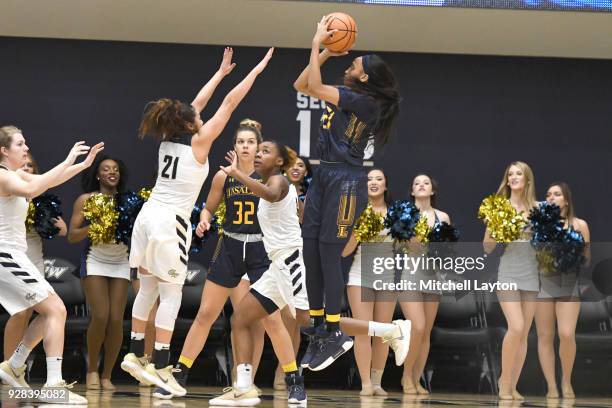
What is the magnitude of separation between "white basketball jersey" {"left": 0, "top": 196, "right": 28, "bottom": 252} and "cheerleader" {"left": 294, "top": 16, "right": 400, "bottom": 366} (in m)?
1.80

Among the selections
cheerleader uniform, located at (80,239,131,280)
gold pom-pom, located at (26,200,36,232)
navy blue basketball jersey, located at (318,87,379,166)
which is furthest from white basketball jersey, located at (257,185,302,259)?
gold pom-pom, located at (26,200,36,232)

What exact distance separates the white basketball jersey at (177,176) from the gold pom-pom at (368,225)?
7.94 feet

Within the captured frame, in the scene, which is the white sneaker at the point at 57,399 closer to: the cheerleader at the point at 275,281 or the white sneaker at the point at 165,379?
the white sneaker at the point at 165,379

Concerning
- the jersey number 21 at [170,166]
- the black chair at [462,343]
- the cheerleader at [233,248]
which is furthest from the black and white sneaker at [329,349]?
the black chair at [462,343]

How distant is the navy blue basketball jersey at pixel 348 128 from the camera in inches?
277

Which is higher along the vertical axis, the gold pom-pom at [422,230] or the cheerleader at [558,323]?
the gold pom-pom at [422,230]

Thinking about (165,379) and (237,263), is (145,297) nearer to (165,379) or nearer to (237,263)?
(165,379)

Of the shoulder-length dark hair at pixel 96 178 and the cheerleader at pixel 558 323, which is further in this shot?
the shoulder-length dark hair at pixel 96 178

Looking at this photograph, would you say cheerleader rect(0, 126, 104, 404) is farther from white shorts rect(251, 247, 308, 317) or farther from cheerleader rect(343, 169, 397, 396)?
cheerleader rect(343, 169, 397, 396)

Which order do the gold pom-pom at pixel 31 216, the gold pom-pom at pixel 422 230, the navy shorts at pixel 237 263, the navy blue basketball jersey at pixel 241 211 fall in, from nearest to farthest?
the navy shorts at pixel 237 263
the navy blue basketball jersey at pixel 241 211
the gold pom-pom at pixel 31 216
the gold pom-pom at pixel 422 230

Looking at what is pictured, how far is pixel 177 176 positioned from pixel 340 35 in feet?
4.66

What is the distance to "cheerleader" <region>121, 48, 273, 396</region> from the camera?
23.9ft

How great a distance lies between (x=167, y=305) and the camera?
24.3 ft

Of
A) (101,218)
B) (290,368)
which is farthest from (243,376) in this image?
(101,218)
